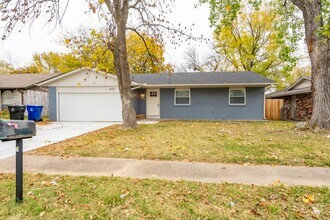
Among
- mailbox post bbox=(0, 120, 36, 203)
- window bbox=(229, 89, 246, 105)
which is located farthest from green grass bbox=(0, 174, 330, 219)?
window bbox=(229, 89, 246, 105)

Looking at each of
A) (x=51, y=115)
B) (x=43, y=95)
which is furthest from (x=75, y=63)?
(x=51, y=115)

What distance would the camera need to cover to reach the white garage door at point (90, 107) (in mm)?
14047

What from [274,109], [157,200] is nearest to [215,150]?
[157,200]

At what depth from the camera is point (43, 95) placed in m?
20.5

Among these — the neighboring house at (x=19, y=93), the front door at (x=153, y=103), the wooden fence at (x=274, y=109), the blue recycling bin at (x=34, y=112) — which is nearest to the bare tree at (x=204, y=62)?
the wooden fence at (x=274, y=109)

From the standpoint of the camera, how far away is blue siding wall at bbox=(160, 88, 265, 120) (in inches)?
584

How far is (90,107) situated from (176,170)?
11420 millimetres

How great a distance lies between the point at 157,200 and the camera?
2.97m

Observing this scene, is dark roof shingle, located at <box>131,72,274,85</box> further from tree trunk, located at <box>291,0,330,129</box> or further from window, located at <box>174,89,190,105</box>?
tree trunk, located at <box>291,0,330,129</box>

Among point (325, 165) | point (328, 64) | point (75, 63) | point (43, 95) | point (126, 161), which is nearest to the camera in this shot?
point (325, 165)

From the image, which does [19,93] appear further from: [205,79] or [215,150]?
[215,150]

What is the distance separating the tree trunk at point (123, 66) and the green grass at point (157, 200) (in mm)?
6390

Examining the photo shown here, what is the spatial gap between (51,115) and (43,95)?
289 inches

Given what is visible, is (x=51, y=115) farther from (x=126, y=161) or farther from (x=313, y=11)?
(x=313, y=11)
